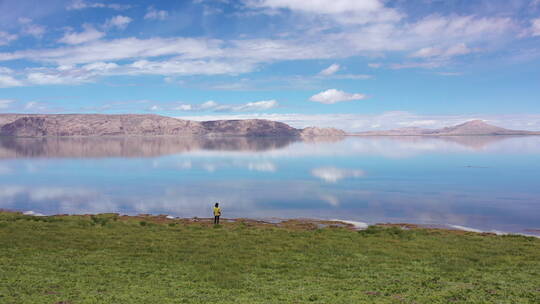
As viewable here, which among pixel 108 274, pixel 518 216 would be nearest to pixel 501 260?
pixel 108 274

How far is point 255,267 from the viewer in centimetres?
1764

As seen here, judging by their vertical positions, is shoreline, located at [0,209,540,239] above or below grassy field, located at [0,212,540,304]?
below

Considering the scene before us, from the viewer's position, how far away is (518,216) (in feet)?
135

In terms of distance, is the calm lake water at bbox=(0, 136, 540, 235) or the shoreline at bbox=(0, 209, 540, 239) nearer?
the shoreline at bbox=(0, 209, 540, 239)

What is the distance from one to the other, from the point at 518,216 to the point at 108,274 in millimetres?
39773

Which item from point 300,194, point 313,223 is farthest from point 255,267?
point 300,194

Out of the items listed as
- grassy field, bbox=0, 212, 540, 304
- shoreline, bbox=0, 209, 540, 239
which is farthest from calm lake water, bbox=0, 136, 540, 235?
grassy field, bbox=0, 212, 540, 304

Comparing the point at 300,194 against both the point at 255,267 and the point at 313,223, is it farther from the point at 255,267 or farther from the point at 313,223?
the point at 255,267

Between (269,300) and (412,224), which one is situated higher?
(269,300)

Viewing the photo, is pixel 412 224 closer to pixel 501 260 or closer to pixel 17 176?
pixel 501 260

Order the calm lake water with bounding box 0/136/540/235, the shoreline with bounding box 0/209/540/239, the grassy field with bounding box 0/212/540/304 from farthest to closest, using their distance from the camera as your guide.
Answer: the calm lake water with bounding box 0/136/540/235, the shoreline with bounding box 0/209/540/239, the grassy field with bounding box 0/212/540/304

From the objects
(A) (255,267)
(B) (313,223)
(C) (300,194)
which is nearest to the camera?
(A) (255,267)

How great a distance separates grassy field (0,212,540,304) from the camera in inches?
539

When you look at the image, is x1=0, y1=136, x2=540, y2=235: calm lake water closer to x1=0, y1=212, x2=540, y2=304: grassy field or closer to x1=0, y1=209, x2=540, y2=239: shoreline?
x1=0, y1=209, x2=540, y2=239: shoreline
